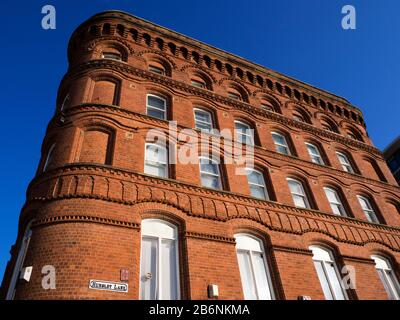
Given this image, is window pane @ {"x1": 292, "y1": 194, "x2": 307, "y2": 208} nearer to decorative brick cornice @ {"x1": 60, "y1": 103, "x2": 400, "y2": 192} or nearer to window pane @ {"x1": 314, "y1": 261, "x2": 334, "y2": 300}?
decorative brick cornice @ {"x1": 60, "y1": 103, "x2": 400, "y2": 192}

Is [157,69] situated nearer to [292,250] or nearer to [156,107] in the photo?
[156,107]

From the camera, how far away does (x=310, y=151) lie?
17.4 metres

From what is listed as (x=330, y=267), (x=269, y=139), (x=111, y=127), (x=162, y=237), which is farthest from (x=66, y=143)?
(x=330, y=267)

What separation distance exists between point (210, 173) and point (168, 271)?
4439 mm

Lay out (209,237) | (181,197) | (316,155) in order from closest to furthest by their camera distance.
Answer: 1. (209,237)
2. (181,197)
3. (316,155)

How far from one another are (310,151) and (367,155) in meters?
5.10

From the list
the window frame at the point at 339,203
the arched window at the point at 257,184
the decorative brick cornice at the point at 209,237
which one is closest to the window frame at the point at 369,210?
the window frame at the point at 339,203

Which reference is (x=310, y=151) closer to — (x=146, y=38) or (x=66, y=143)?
(x=146, y=38)

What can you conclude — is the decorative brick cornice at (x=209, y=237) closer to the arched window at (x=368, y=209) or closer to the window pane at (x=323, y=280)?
the window pane at (x=323, y=280)

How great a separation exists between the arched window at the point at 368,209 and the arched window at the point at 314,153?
2.67m

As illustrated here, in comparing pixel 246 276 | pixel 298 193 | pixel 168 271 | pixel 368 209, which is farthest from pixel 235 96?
pixel 168 271

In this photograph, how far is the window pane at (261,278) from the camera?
9805mm

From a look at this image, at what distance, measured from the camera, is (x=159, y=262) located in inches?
354

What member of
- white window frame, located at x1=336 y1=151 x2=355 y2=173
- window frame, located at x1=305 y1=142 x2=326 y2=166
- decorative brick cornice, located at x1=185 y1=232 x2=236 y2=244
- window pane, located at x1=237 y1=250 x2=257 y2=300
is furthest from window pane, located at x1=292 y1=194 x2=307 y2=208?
white window frame, located at x1=336 y1=151 x2=355 y2=173
